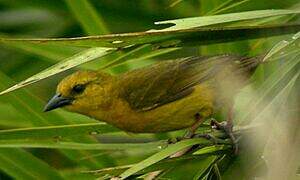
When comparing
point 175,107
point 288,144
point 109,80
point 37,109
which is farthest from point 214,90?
point 288,144

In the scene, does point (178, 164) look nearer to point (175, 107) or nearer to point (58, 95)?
point (175, 107)

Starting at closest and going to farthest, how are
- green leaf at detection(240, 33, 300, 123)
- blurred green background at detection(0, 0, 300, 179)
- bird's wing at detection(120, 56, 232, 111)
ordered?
1. green leaf at detection(240, 33, 300, 123)
2. blurred green background at detection(0, 0, 300, 179)
3. bird's wing at detection(120, 56, 232, 111)

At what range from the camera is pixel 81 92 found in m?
3.90

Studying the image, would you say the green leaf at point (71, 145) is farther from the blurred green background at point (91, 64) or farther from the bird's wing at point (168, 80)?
the bird's wing at point (168, 80)

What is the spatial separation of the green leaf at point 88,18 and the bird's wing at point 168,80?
544mm

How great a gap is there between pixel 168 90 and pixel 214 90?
0.20m

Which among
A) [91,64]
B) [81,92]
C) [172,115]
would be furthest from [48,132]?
[91,64]

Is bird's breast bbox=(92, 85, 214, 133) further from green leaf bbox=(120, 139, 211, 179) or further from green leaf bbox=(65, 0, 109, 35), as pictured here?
green leaf bbox=(65, 0, 109, 35)

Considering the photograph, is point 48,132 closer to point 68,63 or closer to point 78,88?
point 78,88

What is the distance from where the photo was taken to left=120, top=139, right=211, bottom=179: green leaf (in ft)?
9.40

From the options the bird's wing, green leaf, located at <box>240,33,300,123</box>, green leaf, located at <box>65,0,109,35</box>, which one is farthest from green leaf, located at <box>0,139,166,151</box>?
green leaf, located at <box>65,0,109,35</box>

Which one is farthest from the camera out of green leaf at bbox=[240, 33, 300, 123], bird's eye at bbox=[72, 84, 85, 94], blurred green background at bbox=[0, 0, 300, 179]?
bird's eye at bbox=[72, 84, 85, 94]

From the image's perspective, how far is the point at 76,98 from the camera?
3881 mm

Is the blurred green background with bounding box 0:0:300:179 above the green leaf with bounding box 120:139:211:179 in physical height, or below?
Answer: above
